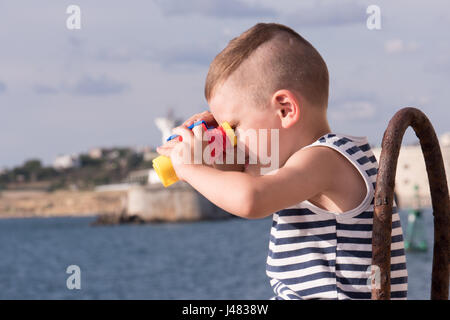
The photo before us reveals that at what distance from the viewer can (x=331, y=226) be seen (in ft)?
4.94

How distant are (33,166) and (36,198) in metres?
5.92

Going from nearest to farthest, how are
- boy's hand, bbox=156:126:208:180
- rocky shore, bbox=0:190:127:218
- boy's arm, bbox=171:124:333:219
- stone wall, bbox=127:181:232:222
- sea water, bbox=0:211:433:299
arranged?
boy's arm, bbox=171:124:333:219 < boy's hand, bbox=156:126:208:180 < sea water, bbox=0:211:433:299 < stone wall, bbox=127:181:232:222 < rocky shore, bbox=0:190:127:218

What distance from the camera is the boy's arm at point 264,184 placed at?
1.34 metres

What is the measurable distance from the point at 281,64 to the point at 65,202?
291ft

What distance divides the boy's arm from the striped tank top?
6 cm

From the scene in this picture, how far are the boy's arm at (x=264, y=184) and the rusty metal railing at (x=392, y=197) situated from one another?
0.12m

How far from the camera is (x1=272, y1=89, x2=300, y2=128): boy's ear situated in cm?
148

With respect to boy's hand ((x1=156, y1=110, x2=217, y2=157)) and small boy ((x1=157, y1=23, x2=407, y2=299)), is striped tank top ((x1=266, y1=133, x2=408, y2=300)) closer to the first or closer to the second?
small boy ((x1=157, y1=23, x2=407, y2=299))

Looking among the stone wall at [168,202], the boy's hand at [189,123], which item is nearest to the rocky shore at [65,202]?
the stone wall at [168,202]

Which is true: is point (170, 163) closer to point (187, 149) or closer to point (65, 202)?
point (187, 149)

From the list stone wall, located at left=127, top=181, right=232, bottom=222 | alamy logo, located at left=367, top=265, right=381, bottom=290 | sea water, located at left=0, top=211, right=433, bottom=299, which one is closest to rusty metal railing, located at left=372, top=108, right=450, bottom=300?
alamy logo, located at left=367, top=265, right=381, bottom=290

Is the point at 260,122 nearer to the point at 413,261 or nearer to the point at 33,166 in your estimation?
the point at 413,261
